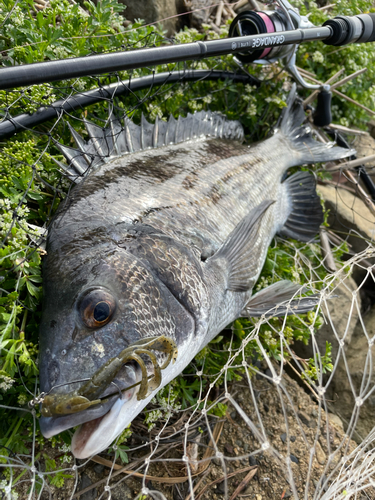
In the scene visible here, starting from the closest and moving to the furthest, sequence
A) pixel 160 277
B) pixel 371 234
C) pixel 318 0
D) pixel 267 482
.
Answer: pixel 160 277 < pixel 267 482 < pixel 371 234 < pixel 318 0

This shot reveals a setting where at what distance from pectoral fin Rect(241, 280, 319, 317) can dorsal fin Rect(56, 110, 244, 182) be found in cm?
118

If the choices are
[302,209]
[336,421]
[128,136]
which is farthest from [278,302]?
[128,136]

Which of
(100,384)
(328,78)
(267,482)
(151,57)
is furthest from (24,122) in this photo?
(328,78)

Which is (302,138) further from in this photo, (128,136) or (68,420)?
(68,420)

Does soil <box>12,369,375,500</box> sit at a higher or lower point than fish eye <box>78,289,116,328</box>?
lower

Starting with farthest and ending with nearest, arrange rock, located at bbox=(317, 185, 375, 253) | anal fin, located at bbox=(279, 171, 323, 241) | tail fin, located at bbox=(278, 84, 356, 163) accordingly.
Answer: rock, located at bbox=(317, 185, 375, 253) → tail fin, located at bbox=(278, 84, 356, 163) → anal fin, located at bbox=(279, 171, 323, 241)

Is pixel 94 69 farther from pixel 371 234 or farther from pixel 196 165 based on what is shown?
pixel 371 234

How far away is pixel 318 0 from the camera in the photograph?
4.68 m

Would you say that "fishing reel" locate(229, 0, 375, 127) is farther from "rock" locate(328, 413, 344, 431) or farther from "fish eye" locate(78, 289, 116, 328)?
"rock" locate(328, 413, 344, 431)

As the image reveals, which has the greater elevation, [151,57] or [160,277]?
[151,57]

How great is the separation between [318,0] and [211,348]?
464cm

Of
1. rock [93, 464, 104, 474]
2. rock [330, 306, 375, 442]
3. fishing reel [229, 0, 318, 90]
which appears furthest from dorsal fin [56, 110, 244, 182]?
rock [330, 306, 375, 442]

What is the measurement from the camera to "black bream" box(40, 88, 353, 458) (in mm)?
1322

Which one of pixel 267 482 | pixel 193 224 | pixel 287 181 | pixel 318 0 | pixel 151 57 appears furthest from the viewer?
pixel 318 0
